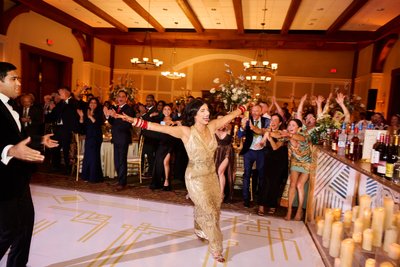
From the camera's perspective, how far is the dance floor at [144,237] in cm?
310

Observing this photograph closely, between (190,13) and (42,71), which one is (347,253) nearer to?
(190,13)

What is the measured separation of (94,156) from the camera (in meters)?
5.80

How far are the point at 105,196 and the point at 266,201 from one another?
102 inches

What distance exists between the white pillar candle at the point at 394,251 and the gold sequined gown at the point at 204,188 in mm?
1474

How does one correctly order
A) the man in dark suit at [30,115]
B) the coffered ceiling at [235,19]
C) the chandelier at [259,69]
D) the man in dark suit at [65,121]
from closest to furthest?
the man in dark suit at [65,121] < the man in dark suit at [30,115] < the coffered ceiling at [235,19] < the chandelier at [259,69]

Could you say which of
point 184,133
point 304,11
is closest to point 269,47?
point 304,11

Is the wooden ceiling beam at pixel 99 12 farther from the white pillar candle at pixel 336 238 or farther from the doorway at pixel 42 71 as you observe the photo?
the white pillar candle at pixel 336 238

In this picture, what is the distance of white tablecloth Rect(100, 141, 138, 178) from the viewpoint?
615cm

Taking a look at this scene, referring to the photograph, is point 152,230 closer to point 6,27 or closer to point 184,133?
point 184,133

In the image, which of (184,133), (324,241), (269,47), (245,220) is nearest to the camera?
(184,133)

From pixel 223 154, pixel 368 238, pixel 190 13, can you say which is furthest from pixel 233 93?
pixel 190 13

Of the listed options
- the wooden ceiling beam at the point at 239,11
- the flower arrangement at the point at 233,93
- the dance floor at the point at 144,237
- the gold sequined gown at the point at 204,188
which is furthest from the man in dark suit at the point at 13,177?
the wooden ceiling beam at the point at 239,11

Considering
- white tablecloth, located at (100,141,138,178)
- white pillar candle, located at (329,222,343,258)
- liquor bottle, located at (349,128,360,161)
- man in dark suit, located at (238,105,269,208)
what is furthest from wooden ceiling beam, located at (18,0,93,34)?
white pillar candle, located at (329,222,343,258)

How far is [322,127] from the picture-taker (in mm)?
4238
